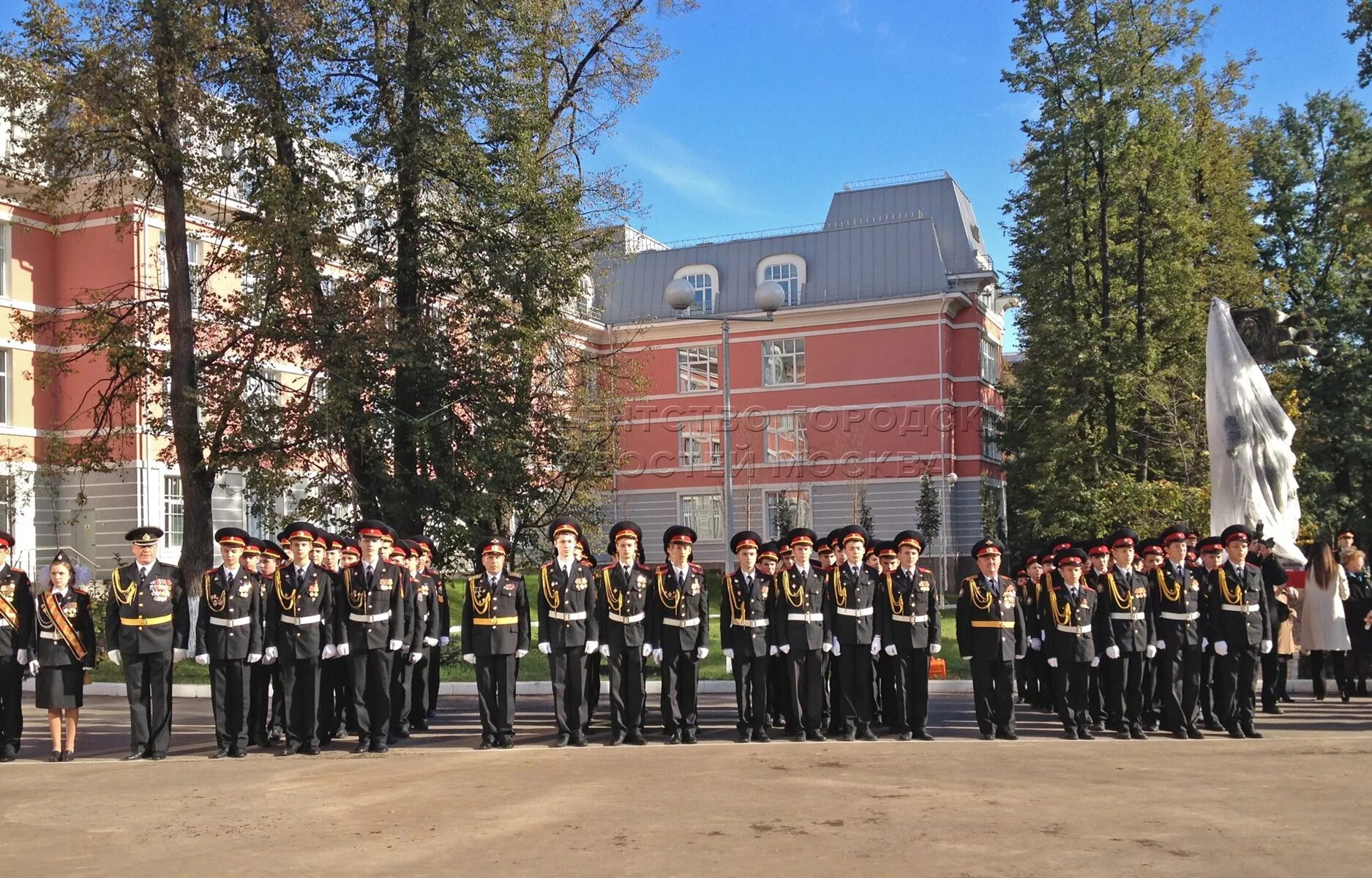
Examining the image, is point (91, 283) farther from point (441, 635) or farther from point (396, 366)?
point (441, 635)

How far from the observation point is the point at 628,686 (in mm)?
11180

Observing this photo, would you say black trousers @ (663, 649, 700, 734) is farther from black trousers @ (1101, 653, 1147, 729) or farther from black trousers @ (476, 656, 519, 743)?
black trousers @ (1101, 653, 1147, 729)

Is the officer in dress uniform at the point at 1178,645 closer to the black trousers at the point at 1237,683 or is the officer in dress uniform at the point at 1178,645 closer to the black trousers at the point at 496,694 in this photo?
the black trousers at the point at 1237,683

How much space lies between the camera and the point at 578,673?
1112cm

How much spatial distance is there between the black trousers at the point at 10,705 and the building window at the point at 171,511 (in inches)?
825

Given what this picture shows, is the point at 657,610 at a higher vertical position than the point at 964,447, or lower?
lower

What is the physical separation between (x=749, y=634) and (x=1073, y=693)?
3.07m

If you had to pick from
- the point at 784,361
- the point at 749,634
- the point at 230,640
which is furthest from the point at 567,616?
the point at 784,361

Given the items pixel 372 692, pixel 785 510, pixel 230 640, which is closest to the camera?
pixel 230 640

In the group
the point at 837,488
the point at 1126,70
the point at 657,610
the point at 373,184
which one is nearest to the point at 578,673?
the point at 657,610

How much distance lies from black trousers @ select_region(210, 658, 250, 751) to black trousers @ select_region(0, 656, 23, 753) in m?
1.76

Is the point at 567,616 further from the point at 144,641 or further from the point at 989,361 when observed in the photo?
the point at 989,361

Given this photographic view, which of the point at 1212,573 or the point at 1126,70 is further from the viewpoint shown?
the point at 1126,70

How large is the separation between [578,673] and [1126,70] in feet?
75.5
